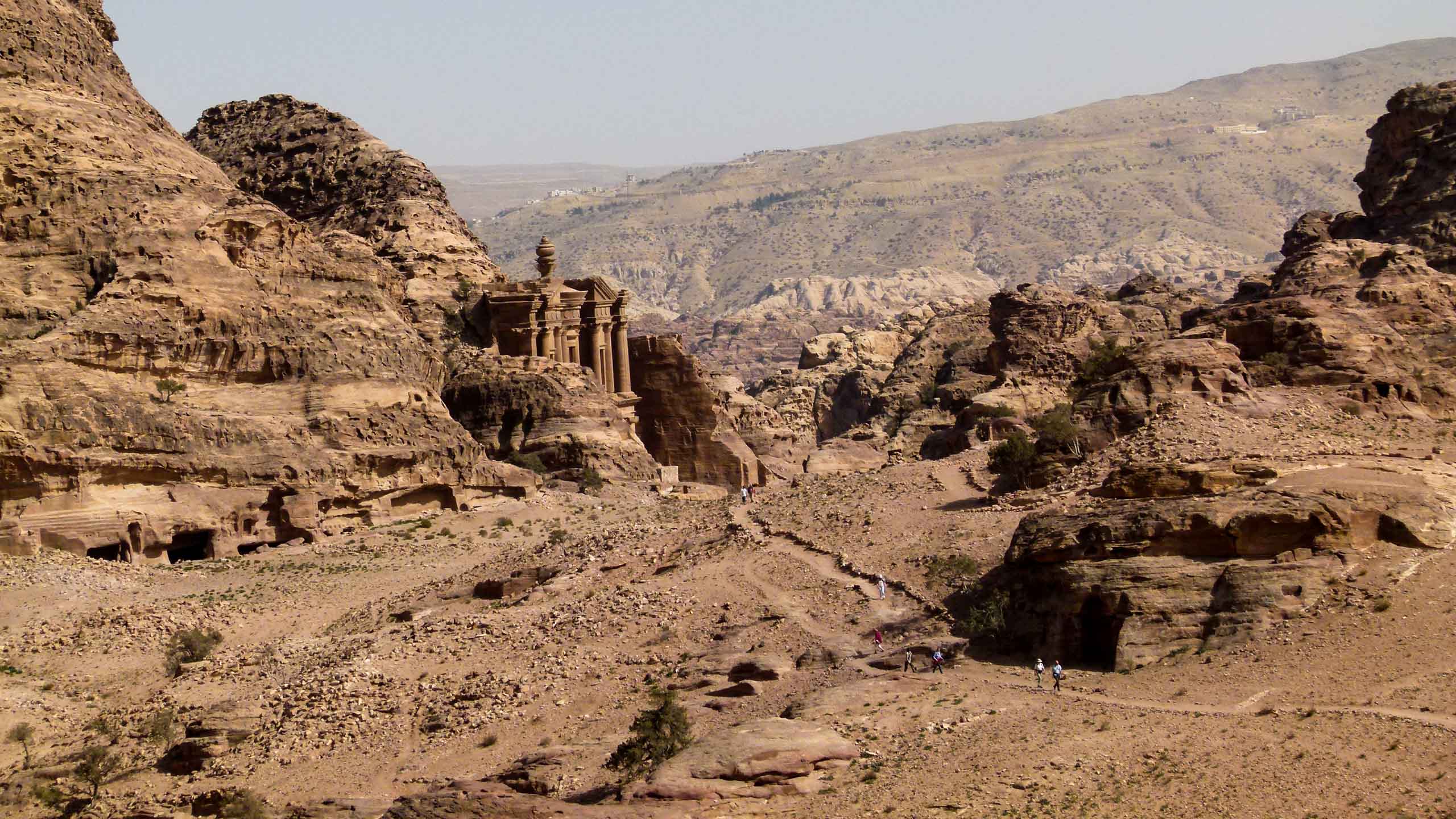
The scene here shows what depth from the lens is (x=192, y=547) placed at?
4600 cm

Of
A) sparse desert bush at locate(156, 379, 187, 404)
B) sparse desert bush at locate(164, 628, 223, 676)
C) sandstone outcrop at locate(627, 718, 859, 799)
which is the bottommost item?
sparse desert bush at locate(164, 628, 223, 676)

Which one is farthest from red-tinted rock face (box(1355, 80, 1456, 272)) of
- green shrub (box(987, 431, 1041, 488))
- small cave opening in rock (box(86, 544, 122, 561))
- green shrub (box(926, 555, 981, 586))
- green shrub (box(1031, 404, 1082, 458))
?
small cave opening in rock (box(86, 544, 122, 561))

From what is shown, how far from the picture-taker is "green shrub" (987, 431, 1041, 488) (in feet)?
135

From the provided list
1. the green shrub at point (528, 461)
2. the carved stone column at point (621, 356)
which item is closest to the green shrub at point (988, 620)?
the green shrub at point (528, 461)

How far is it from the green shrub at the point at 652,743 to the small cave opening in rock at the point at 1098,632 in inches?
249

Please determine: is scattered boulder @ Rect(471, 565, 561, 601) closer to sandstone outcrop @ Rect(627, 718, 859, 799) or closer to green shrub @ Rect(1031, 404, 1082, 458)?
green shrub @ Rect(1031, 404, 1082, 458)

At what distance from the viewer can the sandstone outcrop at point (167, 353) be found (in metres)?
43.0

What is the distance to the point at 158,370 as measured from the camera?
45406 millimetres

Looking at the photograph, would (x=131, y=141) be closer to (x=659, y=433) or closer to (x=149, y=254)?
A: (x=149, y=254)

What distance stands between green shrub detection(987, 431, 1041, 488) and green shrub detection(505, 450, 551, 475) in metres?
17.6

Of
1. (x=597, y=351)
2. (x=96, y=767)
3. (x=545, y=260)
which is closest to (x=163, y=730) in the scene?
(x=96, y=767)

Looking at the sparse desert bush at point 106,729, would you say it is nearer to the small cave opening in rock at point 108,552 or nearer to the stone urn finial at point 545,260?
the small cave opening in rock at point 108,552

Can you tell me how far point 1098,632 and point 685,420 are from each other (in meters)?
37.5

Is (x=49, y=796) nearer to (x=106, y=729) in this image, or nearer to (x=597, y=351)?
(x=106, y=729)
